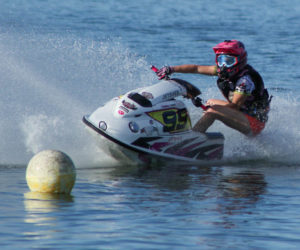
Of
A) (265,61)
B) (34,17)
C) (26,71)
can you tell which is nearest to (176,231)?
(26,71)

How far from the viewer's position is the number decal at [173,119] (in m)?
9.55

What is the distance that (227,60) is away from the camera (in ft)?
33.3

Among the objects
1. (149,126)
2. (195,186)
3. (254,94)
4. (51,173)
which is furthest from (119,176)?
(254,94)

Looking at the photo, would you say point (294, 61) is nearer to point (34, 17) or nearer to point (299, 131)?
point (299, 131)

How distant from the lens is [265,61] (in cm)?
2130

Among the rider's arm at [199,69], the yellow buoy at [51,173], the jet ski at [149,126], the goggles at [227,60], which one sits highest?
the goggles at [227,60]

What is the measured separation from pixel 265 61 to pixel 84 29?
9033 millimetres

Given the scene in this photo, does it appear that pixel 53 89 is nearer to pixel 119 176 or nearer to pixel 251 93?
pixel 119 176

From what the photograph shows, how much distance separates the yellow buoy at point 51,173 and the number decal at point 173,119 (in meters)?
2.02

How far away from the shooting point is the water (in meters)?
6.36

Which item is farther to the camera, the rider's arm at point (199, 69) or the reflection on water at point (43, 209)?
the rider's arm at point (199, 69)

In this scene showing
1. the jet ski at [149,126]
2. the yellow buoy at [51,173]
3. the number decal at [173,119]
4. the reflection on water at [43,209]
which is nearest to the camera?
the reflection on water at [43,209]

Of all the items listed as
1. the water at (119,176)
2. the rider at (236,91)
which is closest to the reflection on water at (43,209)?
the water at (119,176)

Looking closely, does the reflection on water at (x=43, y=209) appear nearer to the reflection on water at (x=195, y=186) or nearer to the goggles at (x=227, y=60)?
the reflection on water at (x=195, y=186)
